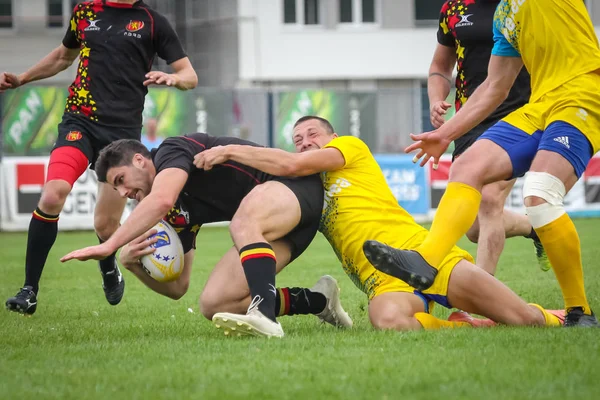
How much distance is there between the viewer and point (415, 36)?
31734 mm

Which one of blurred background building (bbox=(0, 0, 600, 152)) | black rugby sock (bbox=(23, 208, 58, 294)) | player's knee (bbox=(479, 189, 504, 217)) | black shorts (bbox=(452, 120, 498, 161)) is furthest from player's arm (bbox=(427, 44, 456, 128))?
blurred background building (bbox=(0, 0, 600, 152))

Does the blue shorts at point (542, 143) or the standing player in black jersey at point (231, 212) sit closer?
the blue shorts at point (542, 143)

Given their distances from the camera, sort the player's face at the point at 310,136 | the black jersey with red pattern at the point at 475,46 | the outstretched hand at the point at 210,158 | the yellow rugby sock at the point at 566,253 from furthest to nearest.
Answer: the black jersey with red pattern at the point at 475,46 → the player's face at the point at 310,136 → the outstretched hand at the point at 210,158 → the yellow rugby sock at the point at 566,253

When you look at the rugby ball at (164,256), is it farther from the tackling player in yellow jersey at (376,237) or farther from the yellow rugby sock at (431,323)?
the yellow rugby sock at (431,323)

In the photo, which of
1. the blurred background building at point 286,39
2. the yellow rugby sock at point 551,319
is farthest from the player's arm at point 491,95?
the blurred background building at point 286,39

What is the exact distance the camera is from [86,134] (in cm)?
796

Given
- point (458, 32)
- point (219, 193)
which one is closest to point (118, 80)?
point (219, 193)

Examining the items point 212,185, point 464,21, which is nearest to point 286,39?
point 464,21

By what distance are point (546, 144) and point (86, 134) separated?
3798 mm

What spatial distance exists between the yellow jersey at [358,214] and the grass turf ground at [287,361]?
456 mm

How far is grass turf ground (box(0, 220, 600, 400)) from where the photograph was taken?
4.27 meters

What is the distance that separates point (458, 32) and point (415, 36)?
80.4 ft

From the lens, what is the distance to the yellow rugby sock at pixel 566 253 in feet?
18.7

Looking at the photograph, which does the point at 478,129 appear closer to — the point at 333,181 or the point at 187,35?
the point at 333,181
